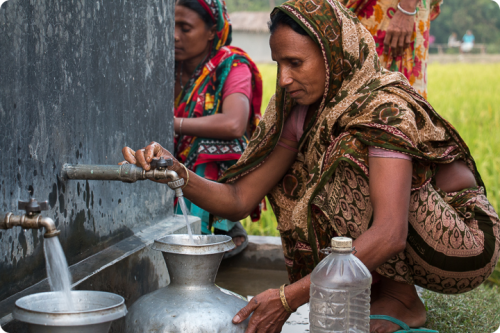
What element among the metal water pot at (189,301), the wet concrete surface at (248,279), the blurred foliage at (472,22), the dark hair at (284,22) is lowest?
the wet concrete surface at (248,279)

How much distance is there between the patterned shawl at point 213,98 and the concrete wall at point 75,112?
2.53 ft

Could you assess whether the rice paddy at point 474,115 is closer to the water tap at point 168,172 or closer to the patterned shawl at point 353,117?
the patterned shawl at point 353,117

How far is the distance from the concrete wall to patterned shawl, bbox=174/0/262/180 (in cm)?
77

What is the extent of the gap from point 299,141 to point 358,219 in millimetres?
554

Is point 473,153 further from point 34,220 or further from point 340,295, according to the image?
point 34,220

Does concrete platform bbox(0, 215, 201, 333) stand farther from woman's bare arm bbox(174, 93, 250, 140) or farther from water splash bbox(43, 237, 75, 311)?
woman's bare arm bbox(174, 93, 250, 140)

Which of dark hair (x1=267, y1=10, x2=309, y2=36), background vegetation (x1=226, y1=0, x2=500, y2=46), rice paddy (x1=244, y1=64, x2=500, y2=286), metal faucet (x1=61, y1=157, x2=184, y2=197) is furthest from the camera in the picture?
background vegetation (x1=226, y1=0, x2=500, y2=46)

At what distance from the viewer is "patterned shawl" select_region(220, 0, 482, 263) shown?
2.37 meters

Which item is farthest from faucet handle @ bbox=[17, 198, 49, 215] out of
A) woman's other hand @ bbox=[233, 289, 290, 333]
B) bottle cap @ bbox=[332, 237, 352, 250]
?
bottle cap @ bbox=[332, 237, 352, 250]

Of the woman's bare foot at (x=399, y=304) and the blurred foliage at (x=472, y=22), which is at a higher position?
the blurred foliage at (x=472, y=22)

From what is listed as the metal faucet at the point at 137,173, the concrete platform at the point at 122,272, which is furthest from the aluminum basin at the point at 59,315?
the metal faucet at the point at 137,173

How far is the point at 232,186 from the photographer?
282cm

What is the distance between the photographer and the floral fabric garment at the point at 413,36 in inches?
142

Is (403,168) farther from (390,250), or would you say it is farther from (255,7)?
(255,7)
